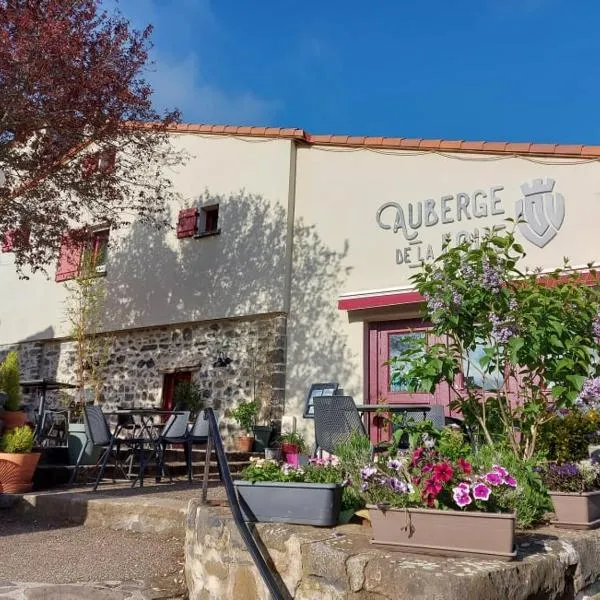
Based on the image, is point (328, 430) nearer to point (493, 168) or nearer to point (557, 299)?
point (557, 299)

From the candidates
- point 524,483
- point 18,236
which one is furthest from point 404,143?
point 524,483

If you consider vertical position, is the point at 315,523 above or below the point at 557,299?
below

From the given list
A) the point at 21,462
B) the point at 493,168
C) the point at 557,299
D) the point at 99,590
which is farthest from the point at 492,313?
the point at 493,168

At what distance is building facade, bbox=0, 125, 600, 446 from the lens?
7293 mm

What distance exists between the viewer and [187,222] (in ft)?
32.8

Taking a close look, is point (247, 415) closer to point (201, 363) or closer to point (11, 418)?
point (201, 363)

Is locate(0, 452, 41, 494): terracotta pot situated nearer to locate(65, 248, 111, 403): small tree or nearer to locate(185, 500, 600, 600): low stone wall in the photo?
locate(185, 500, 600, 600): low stone wall

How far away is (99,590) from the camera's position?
3.00 meters

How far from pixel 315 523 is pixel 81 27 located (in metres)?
6.23

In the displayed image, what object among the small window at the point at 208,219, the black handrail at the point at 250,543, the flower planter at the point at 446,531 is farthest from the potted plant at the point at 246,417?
the flower planter at the point at 446,531

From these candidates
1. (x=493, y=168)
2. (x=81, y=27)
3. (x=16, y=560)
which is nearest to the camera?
(x=16, y=560)

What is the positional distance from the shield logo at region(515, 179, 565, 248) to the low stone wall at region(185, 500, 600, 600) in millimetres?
4785

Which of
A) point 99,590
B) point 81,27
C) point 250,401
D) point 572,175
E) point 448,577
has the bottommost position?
point 99,590

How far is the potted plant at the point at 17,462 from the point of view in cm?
520
